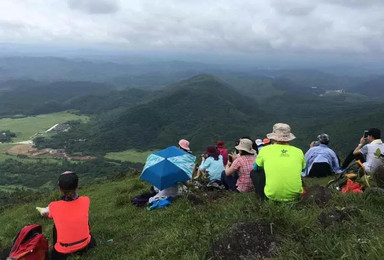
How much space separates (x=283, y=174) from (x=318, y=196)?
0.84 meters

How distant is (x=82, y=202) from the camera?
19.9 ft

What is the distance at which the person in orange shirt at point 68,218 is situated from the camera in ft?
19.2

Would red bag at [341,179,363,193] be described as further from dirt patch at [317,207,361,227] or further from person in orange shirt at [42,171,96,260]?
person in orange shirt at [42,171,96,260]

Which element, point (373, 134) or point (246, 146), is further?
point (373, 134)

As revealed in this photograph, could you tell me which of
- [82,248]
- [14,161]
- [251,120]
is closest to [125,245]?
[82,248]

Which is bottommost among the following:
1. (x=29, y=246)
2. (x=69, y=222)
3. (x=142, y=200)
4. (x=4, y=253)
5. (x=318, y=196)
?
(x=142, y=200)

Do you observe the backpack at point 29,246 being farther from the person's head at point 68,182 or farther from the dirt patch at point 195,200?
the dirt patch at point 195,200

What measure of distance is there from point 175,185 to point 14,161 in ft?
325

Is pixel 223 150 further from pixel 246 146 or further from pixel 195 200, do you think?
pixel 195 200

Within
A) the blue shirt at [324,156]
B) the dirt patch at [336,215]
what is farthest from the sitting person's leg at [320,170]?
the dirt patch at [336,215]

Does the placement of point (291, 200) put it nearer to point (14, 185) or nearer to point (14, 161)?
point (14, 185)

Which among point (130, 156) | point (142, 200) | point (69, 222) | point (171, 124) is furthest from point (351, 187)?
point (171, 124)

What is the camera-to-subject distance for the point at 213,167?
1057 cm

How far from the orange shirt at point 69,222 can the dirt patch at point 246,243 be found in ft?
9.24
